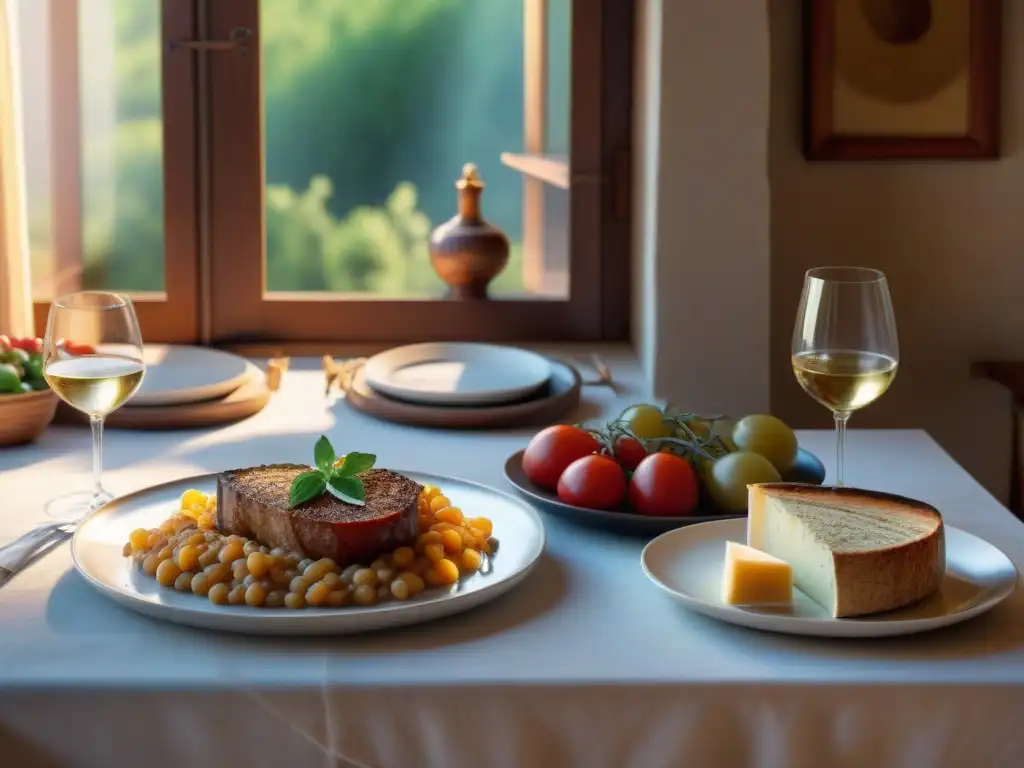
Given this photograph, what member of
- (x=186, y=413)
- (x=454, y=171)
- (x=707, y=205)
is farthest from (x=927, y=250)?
(x=186, y=413)

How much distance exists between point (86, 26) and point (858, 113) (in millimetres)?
1388

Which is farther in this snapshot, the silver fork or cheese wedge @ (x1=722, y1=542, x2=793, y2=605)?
the silver fork

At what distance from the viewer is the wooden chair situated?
238 centimetres

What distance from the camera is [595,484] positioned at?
1354mm

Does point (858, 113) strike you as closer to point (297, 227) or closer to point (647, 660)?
point (297, 227)

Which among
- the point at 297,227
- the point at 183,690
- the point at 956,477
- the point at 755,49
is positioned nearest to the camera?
the point at 183,690

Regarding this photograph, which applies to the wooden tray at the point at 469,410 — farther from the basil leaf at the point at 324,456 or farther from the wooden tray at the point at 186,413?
the basil leaf at the point at 324,456

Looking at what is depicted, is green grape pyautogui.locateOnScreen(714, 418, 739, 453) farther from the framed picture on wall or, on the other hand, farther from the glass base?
the framed picture on wall

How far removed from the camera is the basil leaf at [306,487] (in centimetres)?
118

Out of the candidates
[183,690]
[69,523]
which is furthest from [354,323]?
[183,690]

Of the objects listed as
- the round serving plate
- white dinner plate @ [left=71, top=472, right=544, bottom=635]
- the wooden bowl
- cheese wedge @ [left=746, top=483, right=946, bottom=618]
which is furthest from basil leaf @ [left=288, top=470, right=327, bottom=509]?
the wooden bowl

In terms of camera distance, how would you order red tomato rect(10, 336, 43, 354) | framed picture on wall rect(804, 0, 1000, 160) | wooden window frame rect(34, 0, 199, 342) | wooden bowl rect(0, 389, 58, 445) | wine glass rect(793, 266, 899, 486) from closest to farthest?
wine glass rect(793, 266, 899, 486), wooden bowl rect(0, 389, 58, 445), red tomato rect(10, 336, 43, 354), framed picture on wall rect(804, 0, 1000, 160), wooden window frame rect(34, 0, 199, 342)

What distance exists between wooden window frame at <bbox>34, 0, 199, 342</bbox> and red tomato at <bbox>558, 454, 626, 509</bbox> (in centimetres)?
138

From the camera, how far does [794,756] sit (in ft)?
3.32
